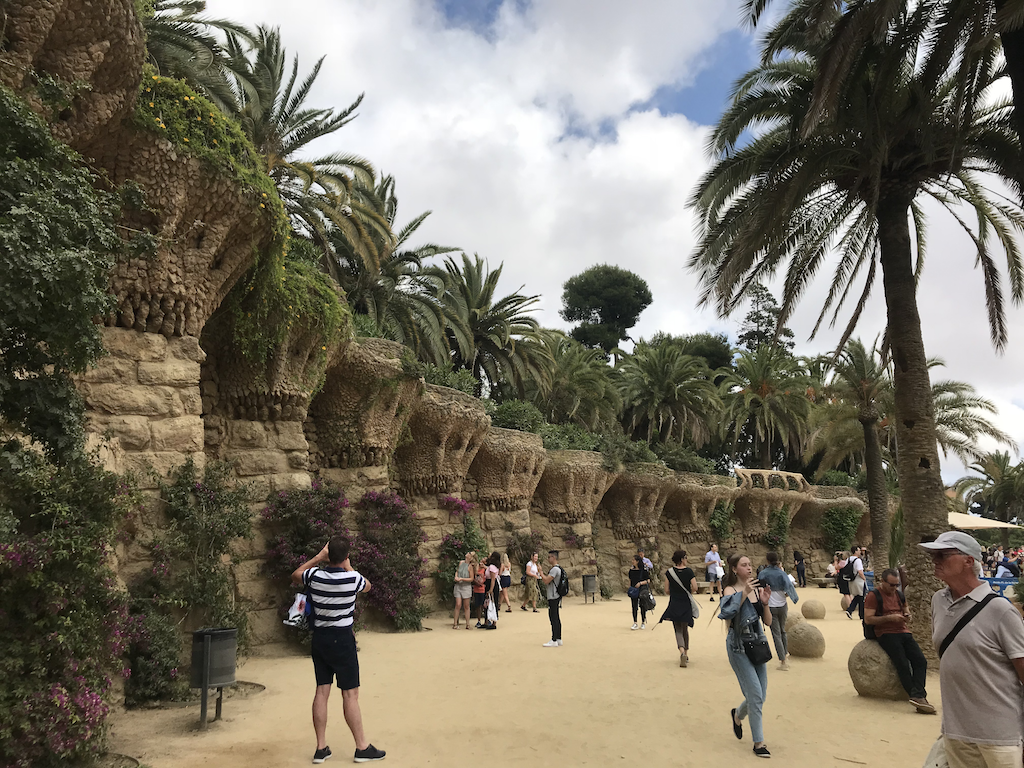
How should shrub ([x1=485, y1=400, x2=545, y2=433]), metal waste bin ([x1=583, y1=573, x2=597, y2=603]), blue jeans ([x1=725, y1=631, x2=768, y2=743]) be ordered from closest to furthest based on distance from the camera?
blue jeans ([x1=725, y1=631, x2=768, y2=743])
metal waste bin ([x1=583, y1=573, x2=597, y2=603])
shrub ([x1=485, y1=400, x2=545, y2=433])

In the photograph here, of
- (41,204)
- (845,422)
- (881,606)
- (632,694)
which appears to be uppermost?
(845,422)

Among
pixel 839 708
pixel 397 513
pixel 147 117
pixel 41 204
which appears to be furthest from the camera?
pixel 397 513

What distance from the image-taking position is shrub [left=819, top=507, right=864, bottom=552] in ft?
109

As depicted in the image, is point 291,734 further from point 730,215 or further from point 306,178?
point 306,178

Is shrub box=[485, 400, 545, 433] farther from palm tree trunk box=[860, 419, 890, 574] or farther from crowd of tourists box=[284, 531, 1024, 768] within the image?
crowd of tourists box=[284, 531, 1024, 768]

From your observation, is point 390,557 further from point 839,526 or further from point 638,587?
point 839,526

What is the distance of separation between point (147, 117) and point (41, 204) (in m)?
4.67

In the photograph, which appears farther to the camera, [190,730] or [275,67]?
[275,67]

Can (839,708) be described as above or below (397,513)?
below

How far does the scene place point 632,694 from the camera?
841cm

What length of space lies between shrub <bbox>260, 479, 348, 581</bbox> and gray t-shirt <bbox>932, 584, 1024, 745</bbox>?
9.51 metres

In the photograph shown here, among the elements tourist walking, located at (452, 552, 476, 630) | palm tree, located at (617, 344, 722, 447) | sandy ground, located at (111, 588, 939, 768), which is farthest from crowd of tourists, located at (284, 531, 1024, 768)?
palm tree, located at (617, 344, 722, 447)

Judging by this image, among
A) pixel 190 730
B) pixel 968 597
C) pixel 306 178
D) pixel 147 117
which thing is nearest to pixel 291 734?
pixel 190 730

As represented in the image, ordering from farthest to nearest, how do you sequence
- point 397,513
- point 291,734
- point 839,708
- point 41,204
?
point 397,513
point 839,708
point 291,734
point 41,204
